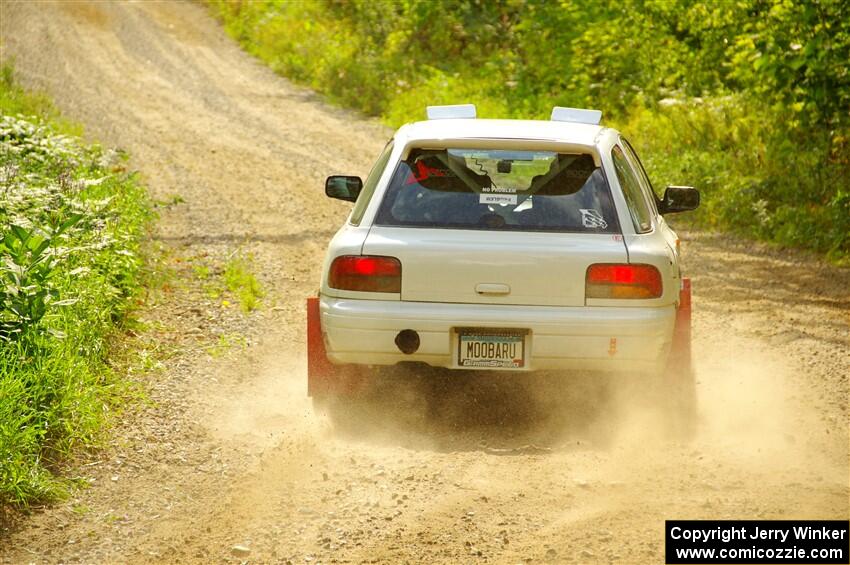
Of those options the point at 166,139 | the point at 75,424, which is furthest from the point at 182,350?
the point at 166,139

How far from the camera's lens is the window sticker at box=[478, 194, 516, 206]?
20.5 feet

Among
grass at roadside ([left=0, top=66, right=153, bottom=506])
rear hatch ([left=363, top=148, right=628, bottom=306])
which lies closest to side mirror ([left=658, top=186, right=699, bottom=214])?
rear hatch ([left=363, top=148, right=628, bottom=306])

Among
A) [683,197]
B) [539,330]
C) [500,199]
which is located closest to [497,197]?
[500,199]

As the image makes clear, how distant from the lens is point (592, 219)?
615 centimetres

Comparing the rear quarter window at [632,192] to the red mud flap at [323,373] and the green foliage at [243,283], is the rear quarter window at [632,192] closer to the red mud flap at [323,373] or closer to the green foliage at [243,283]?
the red mud flap at [323,373]

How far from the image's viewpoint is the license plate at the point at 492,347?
602 centimetres

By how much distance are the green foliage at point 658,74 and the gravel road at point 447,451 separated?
1813mm

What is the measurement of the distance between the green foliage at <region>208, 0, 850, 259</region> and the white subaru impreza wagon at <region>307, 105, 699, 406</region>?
20.2 feet

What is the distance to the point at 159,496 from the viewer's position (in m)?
5.59

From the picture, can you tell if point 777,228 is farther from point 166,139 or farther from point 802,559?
point 166,139

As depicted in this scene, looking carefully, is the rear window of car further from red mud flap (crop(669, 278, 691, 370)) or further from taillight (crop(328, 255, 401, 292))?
red mud flap (crop(669, 278, 691, 370))

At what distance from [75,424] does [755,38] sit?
8967 millimetres

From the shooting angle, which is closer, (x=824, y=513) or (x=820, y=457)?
(x=824, y=513)

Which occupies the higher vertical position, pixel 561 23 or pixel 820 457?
pixel 820 457
